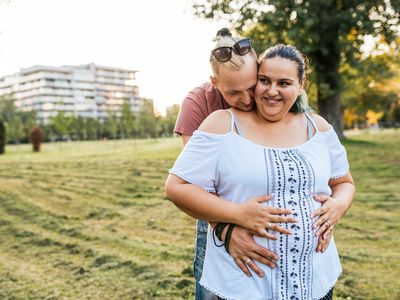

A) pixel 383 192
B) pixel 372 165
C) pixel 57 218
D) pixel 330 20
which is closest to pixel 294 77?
pixel 57 218

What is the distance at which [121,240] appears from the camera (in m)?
6.21

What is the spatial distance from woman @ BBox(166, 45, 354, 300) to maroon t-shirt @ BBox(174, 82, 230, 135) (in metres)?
0.26

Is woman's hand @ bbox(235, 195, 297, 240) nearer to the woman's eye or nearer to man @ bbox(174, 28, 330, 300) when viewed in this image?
man @ bbox(174, 28, 330, 300)

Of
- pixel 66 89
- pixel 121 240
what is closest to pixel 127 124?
pixel 121 240

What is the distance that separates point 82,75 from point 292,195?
423ft

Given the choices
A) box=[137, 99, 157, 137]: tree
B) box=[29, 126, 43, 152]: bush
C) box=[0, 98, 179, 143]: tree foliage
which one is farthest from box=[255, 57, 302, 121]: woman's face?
box=[137, 99, 157, 137]: tree

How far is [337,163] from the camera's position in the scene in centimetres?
215

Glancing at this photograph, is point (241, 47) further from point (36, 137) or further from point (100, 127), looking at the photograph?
point (100, 127)

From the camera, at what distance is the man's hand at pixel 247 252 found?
191 centimetres

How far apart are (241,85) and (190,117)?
351 millimetres

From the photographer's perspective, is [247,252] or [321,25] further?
[321,25]

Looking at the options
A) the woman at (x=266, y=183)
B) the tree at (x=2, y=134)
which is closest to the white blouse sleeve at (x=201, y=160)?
the woman at (x=266, y=183)

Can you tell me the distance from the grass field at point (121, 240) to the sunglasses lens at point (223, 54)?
9.47 ft

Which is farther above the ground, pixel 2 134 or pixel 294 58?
pixel 294 58
